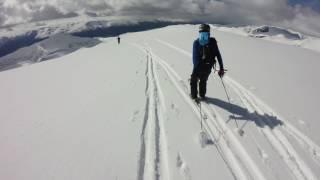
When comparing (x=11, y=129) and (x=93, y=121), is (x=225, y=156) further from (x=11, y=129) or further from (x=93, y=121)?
(x=11, y=129)

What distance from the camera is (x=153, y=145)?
599cm

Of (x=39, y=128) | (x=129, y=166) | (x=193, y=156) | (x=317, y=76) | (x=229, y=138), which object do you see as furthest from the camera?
(x=317, y=76)

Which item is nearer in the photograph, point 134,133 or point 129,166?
point 129,166

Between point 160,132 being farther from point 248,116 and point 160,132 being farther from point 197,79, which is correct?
point 197,79

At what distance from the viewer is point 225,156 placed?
18.5ft

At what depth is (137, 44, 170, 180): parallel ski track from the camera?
16.6ft

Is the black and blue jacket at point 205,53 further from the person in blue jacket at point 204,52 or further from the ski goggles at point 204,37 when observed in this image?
the ski goggles at point 204,37

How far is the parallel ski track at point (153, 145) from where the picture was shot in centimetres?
505

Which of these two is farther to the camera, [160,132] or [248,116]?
[248,116]

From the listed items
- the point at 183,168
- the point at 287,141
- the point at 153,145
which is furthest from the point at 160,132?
the point at 287,141

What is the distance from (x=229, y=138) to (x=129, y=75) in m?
8.34

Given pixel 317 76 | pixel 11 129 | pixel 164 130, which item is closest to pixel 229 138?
pixel 164 130

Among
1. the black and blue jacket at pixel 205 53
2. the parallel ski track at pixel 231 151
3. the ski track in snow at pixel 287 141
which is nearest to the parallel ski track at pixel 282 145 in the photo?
the ski track in snow at pixel 287 141

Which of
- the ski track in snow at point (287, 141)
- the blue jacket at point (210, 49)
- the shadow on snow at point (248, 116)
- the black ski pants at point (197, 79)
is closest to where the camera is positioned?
the ski track in snow at point (287, 141)
